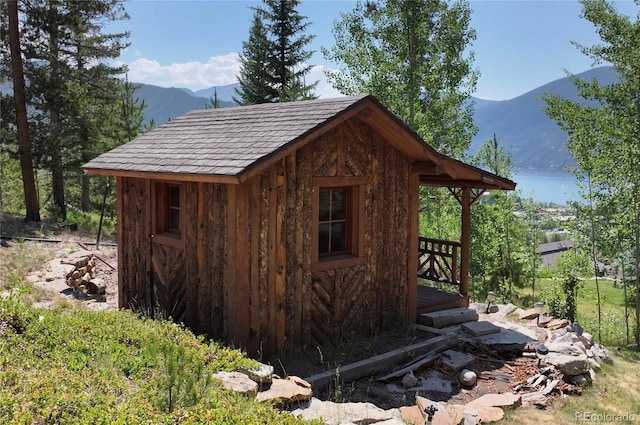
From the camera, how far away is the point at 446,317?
9109 millimetres

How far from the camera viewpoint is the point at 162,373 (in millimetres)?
4715

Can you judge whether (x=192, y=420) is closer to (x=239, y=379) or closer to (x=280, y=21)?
(x=239, y=379)

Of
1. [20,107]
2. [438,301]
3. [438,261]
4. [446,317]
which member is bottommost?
[446,317]

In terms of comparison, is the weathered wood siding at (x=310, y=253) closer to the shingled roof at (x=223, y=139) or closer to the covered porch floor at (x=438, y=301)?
the shingled roof at (x=223, y=139)

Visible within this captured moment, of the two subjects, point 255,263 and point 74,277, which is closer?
point 255,263

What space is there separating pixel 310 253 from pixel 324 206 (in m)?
0.81

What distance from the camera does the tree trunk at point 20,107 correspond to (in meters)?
16.8

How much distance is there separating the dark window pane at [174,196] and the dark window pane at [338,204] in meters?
2.48

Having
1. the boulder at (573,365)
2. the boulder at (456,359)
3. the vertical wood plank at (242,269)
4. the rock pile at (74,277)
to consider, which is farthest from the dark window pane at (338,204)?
the rock pile at (74,277)

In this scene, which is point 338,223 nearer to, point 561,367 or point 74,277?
point 561,367

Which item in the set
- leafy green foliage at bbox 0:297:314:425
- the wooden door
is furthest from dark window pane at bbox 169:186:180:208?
leafy green foliage at bbox 0:297:314:425

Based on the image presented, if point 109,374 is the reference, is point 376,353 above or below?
below

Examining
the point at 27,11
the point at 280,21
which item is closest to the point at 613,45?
the point at 280,21

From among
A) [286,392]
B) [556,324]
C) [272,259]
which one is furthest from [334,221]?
[556,324]
